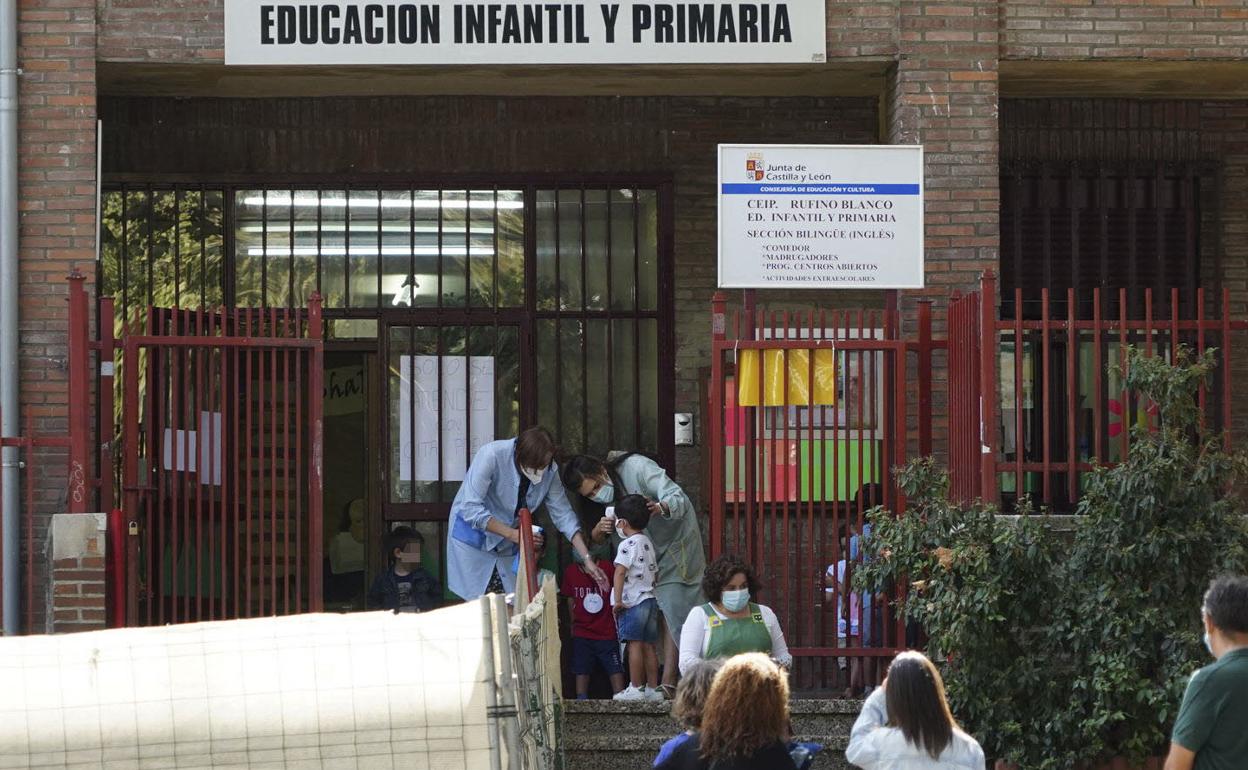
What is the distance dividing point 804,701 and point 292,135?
547 centimetres

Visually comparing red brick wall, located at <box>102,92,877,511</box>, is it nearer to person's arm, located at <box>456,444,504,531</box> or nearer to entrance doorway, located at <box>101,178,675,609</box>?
entrance doorway, located at <box>101,178,675,609</box>

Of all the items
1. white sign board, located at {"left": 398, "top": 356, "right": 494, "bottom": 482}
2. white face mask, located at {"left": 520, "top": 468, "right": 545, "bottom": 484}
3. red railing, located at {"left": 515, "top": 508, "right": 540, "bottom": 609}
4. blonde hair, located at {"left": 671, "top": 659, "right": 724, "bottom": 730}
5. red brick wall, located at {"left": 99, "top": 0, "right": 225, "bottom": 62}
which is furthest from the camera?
white sign board, located at {"left": 398, "top": 356, "right": 494, "bottom": 482}

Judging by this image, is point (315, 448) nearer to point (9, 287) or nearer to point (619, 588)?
point (619, 588)

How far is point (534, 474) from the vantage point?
9195 mm

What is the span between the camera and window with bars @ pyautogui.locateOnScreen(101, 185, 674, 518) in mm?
11406

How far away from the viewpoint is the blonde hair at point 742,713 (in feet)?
16.9

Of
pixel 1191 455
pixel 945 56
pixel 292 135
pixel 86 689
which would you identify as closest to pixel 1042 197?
pixel 945 56

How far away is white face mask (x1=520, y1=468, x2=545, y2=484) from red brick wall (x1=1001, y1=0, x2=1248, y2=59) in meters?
3.75

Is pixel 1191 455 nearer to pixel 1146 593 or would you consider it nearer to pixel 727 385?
pixel 1146 593

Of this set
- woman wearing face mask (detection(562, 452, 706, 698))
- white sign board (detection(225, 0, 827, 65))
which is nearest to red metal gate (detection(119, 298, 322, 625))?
woman wearing face mask (detection(562, 452, 706, 698))

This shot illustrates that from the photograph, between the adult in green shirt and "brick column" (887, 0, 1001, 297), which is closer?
the adult in green shirt


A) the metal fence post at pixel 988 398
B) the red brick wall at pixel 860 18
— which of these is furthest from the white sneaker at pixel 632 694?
the red brick wall at pixel 860 18

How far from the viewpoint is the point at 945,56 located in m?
9.64

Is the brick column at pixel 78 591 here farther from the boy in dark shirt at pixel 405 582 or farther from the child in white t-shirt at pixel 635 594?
the child in white t-shirt at pixel 635 594
